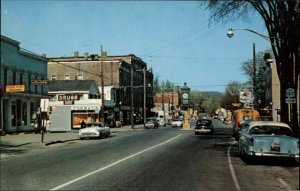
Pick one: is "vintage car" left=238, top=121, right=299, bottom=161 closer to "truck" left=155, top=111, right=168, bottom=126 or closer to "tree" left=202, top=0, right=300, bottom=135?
"tree" left=202, top=0, right=300, bottom=135

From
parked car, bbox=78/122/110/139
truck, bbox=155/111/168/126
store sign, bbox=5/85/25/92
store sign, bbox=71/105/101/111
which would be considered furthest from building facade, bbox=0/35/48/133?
truck, bbox=155/111/168/126

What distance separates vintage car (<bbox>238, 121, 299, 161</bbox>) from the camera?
1256 centimetres

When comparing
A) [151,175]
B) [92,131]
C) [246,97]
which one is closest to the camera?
[151,175]

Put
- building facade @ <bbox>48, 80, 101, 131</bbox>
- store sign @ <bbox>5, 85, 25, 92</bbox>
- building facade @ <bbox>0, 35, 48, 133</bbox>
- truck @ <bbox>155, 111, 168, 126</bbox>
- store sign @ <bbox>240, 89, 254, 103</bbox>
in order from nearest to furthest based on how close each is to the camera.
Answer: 1. store sign @ <bbox>5, 85, 25, 92</bbox>
2. building facade @ <bbox>0, 35, 48, 133</bbox>
3. store sign @ <bbox>240, 89, 254, 103</bbox>
4. building facade @ <bbox>48, 80, 101, 131</bbox>
5. truck @ <bbox>155, 111, 168, 126</bbox>

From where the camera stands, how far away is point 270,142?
13.5 metres

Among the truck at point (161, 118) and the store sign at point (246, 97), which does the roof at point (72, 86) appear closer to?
the truck at point (161, 118)

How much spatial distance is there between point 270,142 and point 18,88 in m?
27.8

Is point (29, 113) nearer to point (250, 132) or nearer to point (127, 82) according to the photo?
point (250, 132)

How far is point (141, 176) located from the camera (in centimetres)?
1327

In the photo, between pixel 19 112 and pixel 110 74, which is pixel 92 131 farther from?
pixel 110 74

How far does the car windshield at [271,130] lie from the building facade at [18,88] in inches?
968

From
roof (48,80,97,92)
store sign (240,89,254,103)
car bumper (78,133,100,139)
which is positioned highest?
roof (48,80,97,92)

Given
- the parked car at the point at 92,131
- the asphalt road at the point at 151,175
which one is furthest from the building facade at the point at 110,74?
the asphalt road at the point at 151,175

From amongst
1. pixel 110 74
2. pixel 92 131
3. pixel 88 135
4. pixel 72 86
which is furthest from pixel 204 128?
pixel 110 74
